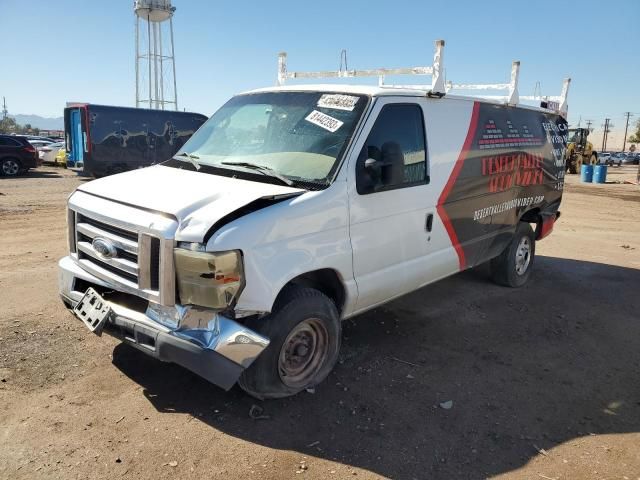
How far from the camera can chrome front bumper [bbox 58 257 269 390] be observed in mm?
2986

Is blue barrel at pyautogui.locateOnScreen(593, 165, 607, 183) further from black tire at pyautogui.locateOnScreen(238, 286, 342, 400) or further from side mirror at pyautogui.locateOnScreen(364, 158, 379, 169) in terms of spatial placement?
black tire at pyautogui.locateOnScreen(238, 286, 342, 400)

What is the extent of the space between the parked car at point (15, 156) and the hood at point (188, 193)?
1790cm

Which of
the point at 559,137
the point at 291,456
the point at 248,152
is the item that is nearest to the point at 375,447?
the point at 291,456

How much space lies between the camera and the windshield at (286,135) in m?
3.70

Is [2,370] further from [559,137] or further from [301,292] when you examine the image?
[559,137]

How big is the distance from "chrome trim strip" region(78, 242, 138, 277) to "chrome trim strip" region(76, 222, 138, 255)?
0.26 ft

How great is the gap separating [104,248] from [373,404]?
216 centimetres

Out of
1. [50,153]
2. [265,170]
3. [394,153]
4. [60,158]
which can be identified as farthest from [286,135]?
[50,153]

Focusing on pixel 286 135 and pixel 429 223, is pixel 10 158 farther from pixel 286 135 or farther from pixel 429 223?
pixel 429 223

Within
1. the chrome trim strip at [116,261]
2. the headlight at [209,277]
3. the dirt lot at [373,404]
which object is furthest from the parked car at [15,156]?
the headlight at [209,277]

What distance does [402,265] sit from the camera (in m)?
4.30

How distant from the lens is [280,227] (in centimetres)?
318

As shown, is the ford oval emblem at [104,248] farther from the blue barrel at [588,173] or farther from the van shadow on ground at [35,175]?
the blue barrel at [588,173]

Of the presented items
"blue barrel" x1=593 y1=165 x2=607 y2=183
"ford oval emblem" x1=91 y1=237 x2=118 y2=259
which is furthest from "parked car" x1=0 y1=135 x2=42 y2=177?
"blue barrel" x1=593 y1=165 x2=607 y2=183
